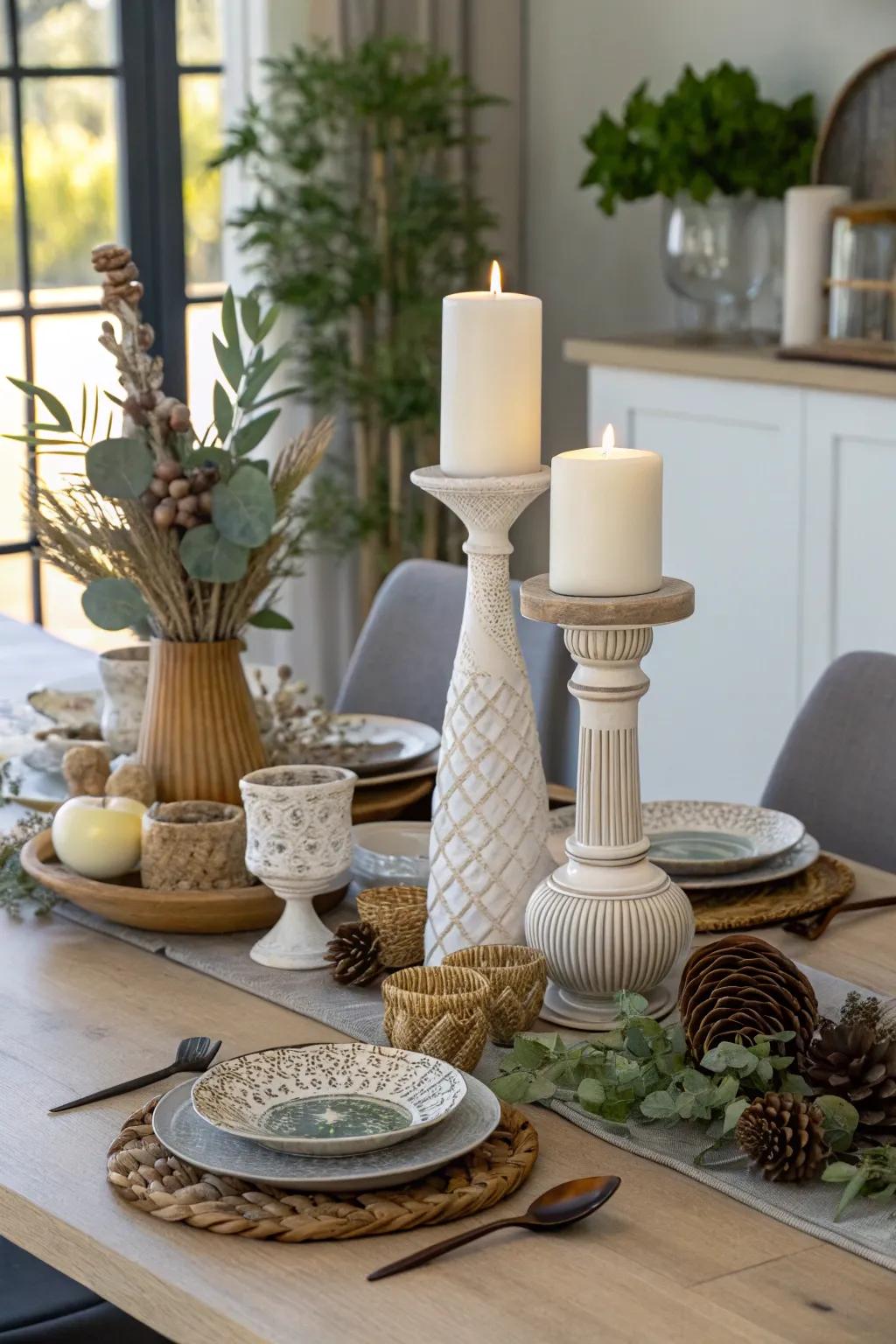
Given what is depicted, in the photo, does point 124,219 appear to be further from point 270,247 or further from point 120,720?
point 120,720

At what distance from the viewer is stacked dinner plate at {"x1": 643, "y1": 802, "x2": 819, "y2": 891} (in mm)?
1485

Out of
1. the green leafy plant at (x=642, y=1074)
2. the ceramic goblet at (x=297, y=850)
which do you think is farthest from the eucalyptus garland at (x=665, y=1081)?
the ceramic goblet at (x=297, y=850)

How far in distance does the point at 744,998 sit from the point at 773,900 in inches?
15.8

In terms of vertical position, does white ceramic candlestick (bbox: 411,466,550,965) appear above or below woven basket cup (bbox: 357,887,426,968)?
above

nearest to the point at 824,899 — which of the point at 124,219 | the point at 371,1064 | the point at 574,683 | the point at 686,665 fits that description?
the point at 574,683

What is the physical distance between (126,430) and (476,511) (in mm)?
462

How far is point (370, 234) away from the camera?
11.8 feet

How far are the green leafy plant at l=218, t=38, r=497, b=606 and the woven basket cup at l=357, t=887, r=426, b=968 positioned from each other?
→ 224cm

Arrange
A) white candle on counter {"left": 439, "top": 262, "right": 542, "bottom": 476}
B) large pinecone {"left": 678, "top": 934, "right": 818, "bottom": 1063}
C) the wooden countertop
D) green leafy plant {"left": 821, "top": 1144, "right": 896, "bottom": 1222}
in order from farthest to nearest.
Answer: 1. the wooden countertop
2. white candle on counter {"left": 439, "top": 262, "right": 542, "bottom": 476}
3. large pinecone {"left": 678, "top": 934, "right": 818, "bottom": 1063}
4. green leafy plant {"left": 821, "top": 1144, "right": 896, "bottom": 1222}

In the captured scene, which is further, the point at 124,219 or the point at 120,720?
the point at 124,219

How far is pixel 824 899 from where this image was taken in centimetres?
146

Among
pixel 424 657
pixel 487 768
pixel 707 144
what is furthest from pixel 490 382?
pixel 707 144

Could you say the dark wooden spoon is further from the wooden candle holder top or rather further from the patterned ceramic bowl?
the wooden candle holder top

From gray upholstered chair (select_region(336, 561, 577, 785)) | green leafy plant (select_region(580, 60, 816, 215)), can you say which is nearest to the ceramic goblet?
gray upholstered chair (select_region(336, 561, 577, 785))
